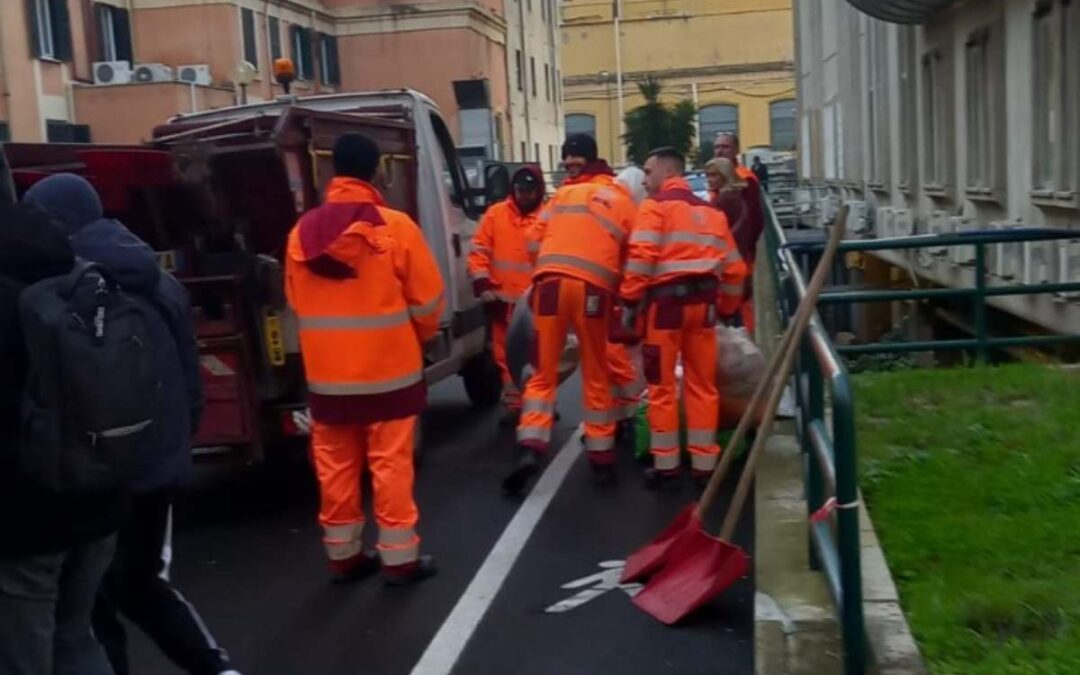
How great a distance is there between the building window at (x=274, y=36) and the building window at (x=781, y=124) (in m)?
34.2

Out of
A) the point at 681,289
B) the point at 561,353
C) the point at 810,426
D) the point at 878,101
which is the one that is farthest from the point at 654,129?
the point at 810,426

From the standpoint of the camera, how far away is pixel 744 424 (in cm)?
606

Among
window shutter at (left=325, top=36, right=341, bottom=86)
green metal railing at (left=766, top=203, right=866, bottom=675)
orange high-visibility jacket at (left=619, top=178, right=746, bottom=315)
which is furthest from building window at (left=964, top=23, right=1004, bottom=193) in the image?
window shutter at (left=325, top=36, right=341, bottom=86)

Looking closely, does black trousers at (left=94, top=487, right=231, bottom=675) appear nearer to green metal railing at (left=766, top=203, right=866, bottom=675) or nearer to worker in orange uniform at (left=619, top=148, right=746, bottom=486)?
green metal railing at (left=766, top=203, right=866, bottom=675)

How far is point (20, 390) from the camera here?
Result: 3.50m

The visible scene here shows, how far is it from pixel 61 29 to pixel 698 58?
146 feet

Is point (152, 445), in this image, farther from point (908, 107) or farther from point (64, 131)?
point (64, 131)

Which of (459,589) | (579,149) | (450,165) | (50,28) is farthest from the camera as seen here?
(50,28)

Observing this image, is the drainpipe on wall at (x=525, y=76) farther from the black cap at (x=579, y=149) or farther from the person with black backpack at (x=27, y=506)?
the person with black backpack at (x=27, y=506)

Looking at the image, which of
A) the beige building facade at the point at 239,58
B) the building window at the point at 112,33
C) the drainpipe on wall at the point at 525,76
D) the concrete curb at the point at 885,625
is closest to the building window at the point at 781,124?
the beige building facade at the point at 239,58

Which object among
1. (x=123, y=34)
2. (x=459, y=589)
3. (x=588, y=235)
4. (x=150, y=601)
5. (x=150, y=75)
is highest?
(x=123, y=34)

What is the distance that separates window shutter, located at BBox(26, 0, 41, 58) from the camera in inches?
1105

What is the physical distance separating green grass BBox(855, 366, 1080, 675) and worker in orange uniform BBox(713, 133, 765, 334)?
7.89 feet

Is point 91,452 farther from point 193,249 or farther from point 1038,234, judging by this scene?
point 1038,234
